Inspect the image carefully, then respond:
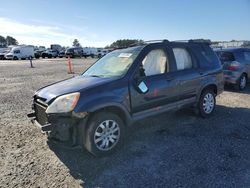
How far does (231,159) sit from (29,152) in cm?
356

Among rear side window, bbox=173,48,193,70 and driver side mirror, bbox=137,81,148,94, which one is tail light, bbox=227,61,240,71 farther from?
driver side mirror, bbox=137,81,148,94

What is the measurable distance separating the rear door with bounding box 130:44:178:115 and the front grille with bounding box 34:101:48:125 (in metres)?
1.53

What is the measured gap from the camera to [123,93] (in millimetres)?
3980

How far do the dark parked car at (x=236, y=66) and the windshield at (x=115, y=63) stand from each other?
5484mm

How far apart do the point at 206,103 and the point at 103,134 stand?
3121 millimetres

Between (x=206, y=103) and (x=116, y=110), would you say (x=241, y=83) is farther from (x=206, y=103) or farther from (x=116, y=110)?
(x=116, y=110)

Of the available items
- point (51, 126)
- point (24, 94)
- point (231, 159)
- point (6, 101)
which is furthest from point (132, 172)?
point (24, 94)

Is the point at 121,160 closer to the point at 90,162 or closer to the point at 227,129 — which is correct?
the point at 90,162

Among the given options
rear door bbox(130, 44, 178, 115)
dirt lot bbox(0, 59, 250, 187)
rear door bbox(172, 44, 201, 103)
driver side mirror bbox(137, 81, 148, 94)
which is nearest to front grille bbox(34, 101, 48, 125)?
dirt lot bbox(0, 59, 250, 187)

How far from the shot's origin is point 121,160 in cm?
382

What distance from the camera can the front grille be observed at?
Result: 383cm

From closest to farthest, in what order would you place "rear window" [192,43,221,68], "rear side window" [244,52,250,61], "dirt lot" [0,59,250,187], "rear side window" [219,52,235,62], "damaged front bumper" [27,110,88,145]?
"dirt lot" [0,59,250,187], "damaged front bumper" [27,110,88,145], "rear window" [192,43,221,68], "rear side window" [219,52,235,62], "rear side window" [244,52,250,61]

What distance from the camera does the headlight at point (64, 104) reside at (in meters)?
3.52

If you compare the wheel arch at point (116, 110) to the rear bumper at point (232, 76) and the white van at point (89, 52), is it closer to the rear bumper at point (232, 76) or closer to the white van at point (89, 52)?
the rear bumper at point (232, 76)
